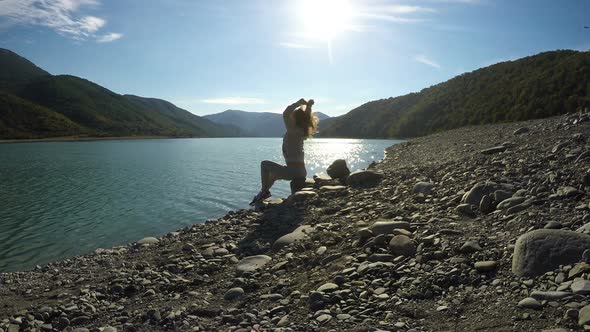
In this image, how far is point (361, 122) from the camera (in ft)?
641

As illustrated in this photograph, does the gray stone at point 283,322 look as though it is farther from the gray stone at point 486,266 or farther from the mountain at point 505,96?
the mountain at point 505,96

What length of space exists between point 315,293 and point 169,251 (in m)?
5.70

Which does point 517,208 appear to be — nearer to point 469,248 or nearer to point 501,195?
point 501,195

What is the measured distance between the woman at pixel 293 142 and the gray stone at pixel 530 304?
9.20 m

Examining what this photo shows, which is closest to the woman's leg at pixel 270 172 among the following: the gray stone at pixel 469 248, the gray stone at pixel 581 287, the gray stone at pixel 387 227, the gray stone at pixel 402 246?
the gray stone at pixel 387 227

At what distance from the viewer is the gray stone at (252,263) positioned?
739cm

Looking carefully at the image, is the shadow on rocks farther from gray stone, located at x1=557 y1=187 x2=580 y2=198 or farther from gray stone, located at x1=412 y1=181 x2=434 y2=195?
gray stone, located at x1=557 y1=187 x2=580 y2=198

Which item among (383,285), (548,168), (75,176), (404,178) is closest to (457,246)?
(383,285)

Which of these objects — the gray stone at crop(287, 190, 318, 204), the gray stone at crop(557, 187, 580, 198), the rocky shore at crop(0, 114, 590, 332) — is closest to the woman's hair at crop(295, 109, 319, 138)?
the gray stone at crop(287, 190, 318, 204)

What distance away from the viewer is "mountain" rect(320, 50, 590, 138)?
7581cm

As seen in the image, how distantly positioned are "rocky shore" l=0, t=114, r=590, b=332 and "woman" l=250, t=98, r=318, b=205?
253 centimetres

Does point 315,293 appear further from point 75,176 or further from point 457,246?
point 75,176

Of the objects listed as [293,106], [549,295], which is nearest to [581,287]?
[549,295]

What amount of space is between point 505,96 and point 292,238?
4192 inches
